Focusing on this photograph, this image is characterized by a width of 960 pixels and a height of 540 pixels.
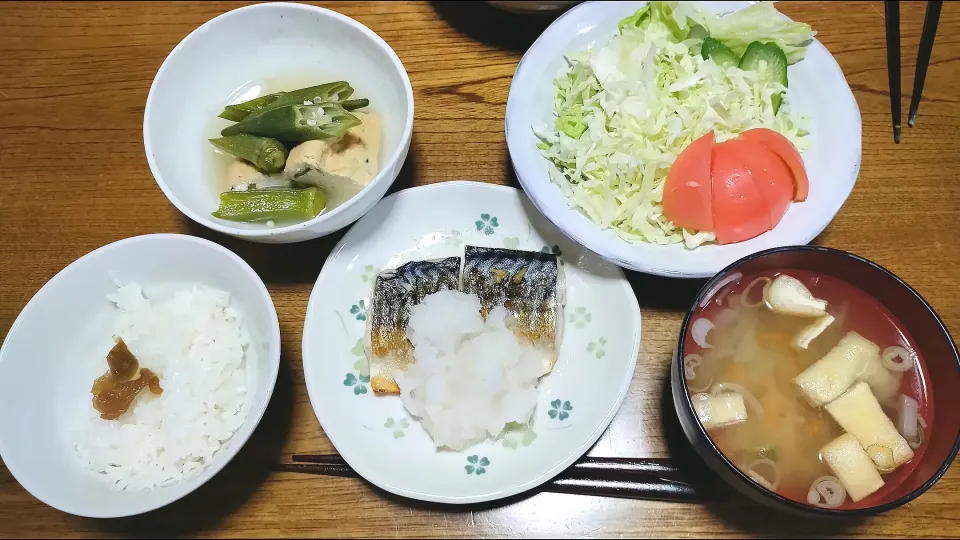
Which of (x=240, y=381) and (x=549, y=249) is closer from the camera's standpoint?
(x=240, y=381)

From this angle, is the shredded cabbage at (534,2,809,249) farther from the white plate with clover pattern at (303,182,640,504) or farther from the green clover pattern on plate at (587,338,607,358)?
the green clover pattern on plate at (587,338,607,358)

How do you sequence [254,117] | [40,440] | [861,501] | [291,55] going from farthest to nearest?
[291,55]
[254,117]
[40,440]
[861,501]

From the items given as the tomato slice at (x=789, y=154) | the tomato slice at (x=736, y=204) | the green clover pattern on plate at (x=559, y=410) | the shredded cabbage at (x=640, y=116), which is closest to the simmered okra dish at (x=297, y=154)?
the shredded cabbage at (x=640, y=116)

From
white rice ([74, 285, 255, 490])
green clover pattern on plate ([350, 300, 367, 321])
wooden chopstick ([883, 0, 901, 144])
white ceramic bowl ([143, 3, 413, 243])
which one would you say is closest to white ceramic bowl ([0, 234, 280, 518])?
white rice ([74, 285, 255, 490])

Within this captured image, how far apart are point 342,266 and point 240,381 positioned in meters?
0.41

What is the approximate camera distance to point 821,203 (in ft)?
5.41

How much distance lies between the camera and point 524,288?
67.6 inches

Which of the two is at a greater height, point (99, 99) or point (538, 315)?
point (99, 99)

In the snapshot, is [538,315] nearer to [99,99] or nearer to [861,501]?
[861,501]

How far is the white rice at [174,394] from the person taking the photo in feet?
5.02

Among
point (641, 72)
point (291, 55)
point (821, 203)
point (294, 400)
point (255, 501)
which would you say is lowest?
point (255, 501)

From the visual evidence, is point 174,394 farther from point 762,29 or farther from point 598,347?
point 762,29

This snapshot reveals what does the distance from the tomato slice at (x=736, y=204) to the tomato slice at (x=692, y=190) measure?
0.9 inches

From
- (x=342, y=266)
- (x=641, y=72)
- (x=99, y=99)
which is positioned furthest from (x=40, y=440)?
(x=641, y=72)
